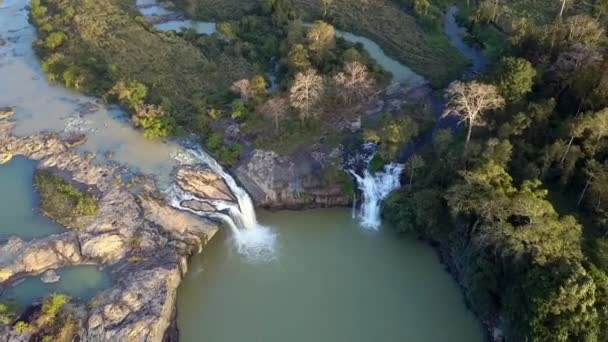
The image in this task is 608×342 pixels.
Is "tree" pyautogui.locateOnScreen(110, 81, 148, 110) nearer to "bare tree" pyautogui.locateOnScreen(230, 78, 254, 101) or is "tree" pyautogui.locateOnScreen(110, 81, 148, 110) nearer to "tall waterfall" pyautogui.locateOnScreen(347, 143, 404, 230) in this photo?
"bare tree" pyautogui.locateOnScreen(230, 78, 254, 101)

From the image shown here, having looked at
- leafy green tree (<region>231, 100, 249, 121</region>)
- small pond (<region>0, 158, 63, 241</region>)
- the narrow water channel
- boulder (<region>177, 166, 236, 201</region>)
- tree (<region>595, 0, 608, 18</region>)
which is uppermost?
tree (<region>595, 0, 608, 18</region>)

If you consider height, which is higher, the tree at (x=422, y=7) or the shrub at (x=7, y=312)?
the tree at (x=422, y=7)

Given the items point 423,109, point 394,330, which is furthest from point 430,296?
point 423,109

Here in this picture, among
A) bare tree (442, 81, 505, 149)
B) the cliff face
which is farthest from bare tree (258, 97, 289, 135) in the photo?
bare tree (442, 81, 505, 149)

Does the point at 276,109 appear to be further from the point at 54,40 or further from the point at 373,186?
the point at 54,40

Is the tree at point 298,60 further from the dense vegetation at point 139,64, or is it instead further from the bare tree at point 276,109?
the dense vegetation at point 139,64

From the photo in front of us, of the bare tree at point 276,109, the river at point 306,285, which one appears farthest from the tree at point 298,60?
the river at point 306,285
